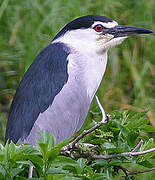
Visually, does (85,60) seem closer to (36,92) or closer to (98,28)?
(98,28)

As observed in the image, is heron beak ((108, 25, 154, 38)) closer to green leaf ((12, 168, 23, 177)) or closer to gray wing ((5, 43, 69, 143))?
gray wing ((5, 43, 69, 143))

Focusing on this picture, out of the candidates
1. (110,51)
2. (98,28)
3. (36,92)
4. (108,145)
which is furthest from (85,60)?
(110,51)

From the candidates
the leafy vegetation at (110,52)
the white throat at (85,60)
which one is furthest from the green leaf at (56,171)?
the leafy vegetation at (110,52)

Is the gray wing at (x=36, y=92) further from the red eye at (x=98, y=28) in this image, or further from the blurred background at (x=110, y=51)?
the blurred background at (x=110, y=51)

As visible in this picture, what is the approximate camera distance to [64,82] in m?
2.72

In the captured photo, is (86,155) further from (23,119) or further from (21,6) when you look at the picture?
(21,6)

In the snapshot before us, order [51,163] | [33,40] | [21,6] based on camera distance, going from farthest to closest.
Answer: [21,6]
[33,40]
[51,163]

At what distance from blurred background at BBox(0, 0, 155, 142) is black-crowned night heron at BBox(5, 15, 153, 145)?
954 mm

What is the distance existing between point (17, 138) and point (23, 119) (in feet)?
0.39

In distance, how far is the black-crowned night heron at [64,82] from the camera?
103 inches

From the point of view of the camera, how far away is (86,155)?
196 cm

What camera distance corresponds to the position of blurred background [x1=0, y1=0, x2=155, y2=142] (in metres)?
3.94

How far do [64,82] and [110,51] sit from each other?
1.49 meters

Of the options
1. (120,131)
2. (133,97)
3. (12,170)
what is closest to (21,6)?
(133,97)
